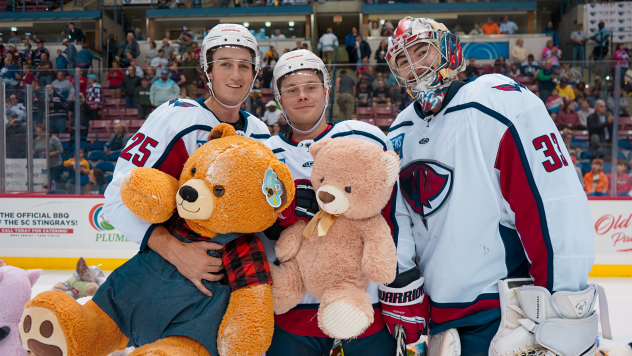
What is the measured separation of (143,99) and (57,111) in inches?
A: 39.9

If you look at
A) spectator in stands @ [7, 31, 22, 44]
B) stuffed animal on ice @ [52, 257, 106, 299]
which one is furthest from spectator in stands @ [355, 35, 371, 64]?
spectator in stands @ [7, 31, 22, 44]

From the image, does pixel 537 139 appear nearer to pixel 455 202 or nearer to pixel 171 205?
pixel 455 202

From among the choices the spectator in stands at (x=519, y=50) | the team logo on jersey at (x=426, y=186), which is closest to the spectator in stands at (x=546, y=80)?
the team logo on jersey at (x=426, y=186)

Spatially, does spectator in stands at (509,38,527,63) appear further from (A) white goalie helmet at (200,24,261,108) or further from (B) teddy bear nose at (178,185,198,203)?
(B) teddy bear nose at (178,185,198,203)

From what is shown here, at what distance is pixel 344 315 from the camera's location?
1337 mm

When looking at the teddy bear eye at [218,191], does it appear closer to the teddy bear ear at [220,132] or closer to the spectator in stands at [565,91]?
the teddy bear ear at [220,132]

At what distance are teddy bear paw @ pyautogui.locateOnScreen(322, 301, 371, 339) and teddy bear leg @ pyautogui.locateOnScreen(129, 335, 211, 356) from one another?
0.37m

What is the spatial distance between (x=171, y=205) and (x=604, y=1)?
16886mm

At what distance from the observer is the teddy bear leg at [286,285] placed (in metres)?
1.48

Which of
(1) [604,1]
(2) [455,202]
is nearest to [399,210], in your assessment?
(2) [455,202]

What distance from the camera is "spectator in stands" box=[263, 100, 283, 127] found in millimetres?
5273

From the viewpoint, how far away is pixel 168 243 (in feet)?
4.90

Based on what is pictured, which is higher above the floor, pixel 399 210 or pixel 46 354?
pixel 399 210

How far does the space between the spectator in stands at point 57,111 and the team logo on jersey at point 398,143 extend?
5.01 m
